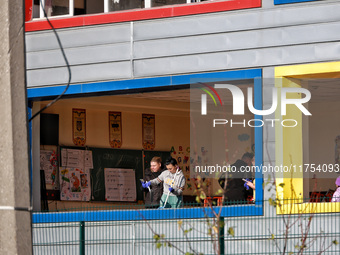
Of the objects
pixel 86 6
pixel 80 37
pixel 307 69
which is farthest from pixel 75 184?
pixel 307 69

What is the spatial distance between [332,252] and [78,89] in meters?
5.30

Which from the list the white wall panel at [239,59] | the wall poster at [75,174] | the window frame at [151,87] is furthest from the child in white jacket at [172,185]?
the wall poster at [75,174]

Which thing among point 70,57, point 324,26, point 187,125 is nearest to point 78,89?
point 70,57

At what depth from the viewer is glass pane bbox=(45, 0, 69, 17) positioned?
15.2 metres

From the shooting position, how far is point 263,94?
44.7 ft

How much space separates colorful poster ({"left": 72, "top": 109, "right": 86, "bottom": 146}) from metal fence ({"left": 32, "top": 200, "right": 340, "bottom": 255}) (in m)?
4.45

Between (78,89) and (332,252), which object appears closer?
(332,252)

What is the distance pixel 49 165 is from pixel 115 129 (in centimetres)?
191

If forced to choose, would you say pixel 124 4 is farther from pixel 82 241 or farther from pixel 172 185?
pixel 82 241

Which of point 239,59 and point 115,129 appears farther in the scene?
point 115,129

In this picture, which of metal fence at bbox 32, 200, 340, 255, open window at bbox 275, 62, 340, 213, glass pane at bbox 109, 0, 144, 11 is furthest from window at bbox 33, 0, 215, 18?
metal fence at bbox 32, 200, 340, 255

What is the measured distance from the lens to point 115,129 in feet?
62.4

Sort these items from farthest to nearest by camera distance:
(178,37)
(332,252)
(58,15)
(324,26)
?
(58,15)
(178,37)
(324,26)
(332,252)

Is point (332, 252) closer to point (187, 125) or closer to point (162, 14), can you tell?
point (162, 14)
